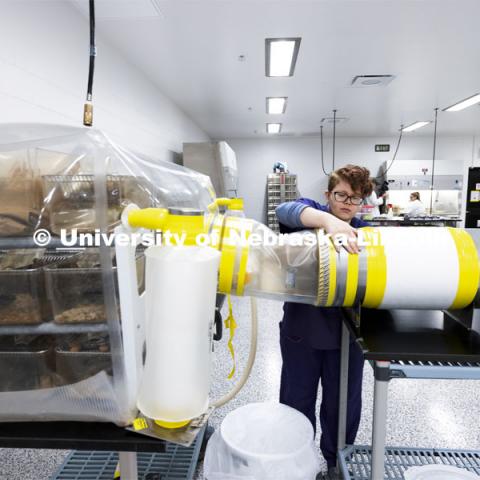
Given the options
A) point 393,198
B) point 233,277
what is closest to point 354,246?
point 233,277

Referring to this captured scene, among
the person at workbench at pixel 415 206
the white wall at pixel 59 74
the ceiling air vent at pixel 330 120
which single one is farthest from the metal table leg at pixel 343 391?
the person at workbench at pixel 415 206

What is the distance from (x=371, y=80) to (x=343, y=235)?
371 centimetres

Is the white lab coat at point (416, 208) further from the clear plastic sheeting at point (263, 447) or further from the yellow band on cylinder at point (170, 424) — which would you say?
the yellow band on cylinder at point (170, 424)

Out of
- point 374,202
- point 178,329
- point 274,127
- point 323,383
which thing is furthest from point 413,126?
point 178,329

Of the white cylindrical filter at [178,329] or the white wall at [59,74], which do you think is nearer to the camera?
the white cylindrical filter at [178,329]

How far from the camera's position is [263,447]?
125 centimetres

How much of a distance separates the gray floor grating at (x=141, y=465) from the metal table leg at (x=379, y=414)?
79 centimetres

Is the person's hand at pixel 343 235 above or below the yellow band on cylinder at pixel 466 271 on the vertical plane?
above

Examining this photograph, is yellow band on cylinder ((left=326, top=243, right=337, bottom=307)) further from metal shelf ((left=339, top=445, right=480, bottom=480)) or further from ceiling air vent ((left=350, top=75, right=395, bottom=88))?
ceiling air vent ((left=350, top=75, right=395, bottom=88))

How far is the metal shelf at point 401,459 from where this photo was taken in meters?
1.51

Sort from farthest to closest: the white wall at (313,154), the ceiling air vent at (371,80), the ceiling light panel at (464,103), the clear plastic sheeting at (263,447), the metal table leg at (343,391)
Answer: the white wall at (313,154)
the ceiling light panel at (464,103)
the ceiling air vent at (371,80)
the metal table leg at (343,391)
the clear plastic sheeting at (263,447)

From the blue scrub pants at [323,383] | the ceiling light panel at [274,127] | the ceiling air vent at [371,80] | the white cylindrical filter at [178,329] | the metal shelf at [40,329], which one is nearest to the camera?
the white cylindrical filter at [178,329]

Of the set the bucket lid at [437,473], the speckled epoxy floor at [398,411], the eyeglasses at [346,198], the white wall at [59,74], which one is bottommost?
the speckled epoxy floor at [398,411]

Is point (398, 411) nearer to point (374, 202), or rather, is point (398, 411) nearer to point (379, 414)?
point (379, 414)
